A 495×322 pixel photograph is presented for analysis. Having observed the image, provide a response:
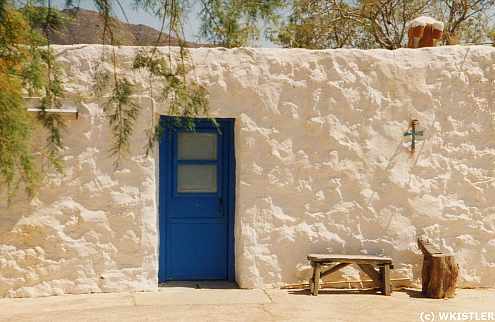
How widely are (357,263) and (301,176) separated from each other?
0.93 metres

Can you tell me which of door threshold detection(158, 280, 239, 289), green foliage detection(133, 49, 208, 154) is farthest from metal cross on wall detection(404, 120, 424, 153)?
door threshold detection(158, 280, 239, 289)

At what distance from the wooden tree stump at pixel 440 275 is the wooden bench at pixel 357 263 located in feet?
1.10

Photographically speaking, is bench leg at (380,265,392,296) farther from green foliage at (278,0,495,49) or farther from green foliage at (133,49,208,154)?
green foliage at (278,0,495,49)

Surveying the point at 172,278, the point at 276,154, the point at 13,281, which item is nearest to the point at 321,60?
the point at 276,154

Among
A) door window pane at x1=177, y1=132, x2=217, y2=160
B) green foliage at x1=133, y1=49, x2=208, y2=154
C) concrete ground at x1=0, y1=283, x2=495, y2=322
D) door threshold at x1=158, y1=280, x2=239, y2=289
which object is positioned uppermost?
green foliage at x1=133, y1=49, x2=208, y2=154

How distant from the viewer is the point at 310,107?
20.3 ft

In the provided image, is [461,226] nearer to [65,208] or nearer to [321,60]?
[321,60]

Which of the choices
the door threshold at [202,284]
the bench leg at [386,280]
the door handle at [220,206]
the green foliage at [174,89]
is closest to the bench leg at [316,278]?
the bench leg at [386,280]

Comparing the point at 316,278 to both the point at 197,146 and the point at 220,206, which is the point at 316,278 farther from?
the point at 197,146

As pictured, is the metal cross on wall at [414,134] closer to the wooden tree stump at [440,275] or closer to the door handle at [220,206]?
the wooden tree stump at [440,275]

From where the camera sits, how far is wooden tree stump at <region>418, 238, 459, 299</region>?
589cm

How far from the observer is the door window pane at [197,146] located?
6418mm

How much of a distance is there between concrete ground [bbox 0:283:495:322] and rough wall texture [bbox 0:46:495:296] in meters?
0.20

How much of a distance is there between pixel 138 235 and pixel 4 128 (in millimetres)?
2043
